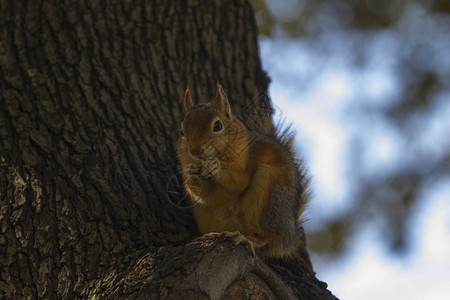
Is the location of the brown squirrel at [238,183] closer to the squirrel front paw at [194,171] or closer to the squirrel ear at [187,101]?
the squirrel front paw at [194,171]

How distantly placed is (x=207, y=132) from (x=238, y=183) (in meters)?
0.31

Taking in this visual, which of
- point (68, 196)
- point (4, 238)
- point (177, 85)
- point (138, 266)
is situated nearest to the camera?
point (138, 266)

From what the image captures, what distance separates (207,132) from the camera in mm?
2840

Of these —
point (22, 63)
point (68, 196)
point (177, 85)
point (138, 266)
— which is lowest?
point (138, 266)

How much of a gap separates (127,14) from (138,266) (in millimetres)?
1815

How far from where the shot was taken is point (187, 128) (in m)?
2.85

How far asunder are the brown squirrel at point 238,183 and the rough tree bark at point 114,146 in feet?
0.40

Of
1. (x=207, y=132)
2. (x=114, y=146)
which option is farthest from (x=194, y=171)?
(x=114, y=146)

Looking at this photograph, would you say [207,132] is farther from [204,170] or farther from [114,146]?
[114,146]

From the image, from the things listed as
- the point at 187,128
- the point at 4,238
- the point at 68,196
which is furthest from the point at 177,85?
the point at 4,238

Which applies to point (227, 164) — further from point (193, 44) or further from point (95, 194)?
point (193, 44)

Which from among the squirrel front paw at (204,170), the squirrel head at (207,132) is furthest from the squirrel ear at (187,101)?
the squirrel front paw at (204,170)

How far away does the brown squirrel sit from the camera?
2738 millimetres

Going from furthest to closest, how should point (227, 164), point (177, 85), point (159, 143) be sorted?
point (177, 85) → point (159, 143) → point (227, 164)
